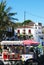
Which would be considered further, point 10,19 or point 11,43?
point 10,19

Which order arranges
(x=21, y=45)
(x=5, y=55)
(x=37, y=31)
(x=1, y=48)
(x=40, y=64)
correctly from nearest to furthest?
(x=40, y=64) < (x=5, y=55) < (x=21, y=45) < (x=1, y=48) < (x=37, y=31)

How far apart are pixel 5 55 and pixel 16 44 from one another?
162 cm

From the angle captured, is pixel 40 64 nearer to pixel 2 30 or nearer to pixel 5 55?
pixel 5 55

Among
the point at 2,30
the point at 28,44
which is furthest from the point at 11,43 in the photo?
the point at 2,30

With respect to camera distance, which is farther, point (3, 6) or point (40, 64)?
point (3, 6)

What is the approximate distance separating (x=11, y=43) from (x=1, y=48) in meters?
4.98

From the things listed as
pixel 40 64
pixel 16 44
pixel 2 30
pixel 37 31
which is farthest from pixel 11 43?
pixel 37 31

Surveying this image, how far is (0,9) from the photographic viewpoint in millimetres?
35875

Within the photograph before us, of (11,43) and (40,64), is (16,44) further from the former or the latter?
(40,64)

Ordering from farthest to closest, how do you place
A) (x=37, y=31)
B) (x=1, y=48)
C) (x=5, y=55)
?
(x=37, y=31), (x=1, y=48), (x=5, y=55)

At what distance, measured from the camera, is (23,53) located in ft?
76.3

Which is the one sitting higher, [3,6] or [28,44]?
[3,6]

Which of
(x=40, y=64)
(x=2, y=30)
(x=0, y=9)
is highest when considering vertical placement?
(x=0, y=9)

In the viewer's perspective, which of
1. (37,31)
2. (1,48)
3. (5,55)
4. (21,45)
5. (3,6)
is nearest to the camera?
(5,55)
